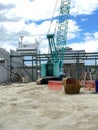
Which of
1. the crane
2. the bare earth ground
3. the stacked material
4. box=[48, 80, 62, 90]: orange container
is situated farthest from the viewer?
the crane

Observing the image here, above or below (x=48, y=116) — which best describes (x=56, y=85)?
above

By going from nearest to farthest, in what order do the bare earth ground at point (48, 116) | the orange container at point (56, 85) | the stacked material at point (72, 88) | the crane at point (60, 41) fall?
1. the bare earth ground at point (48, 116)
2. the stacked material at point (72, 88)
3. the orange container at point (56, 85)
4. the crane at point (60, 41)

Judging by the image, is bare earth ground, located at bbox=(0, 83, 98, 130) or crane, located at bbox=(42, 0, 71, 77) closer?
bare earth ground, located at bbox=(0, 83, 98, 130)

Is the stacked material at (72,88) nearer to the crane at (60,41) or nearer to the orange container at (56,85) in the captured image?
the orange container at (56,85)

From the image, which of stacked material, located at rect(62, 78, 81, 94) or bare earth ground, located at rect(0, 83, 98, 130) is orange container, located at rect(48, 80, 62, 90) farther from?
bare earth ground, located at rect(0, 83, 98, 130)

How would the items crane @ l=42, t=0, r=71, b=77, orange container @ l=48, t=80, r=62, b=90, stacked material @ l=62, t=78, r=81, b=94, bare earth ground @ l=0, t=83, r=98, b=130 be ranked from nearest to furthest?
bare earth ground @ l=0, t=83, r=98, b=130 < stacked material @ l=62, t=78, r=81, b=94 < orange container @ l=48, t=80, r=62, b=90 < crane @ l=42, t=0, r=71, b=77

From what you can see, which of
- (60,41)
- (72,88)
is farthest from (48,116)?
(60,41)

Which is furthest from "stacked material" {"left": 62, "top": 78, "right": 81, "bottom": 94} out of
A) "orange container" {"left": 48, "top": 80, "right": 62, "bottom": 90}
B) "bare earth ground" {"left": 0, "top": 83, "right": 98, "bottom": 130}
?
"bare earth ground" {"left": 0, "top": 83, "right": 98, "bottom": 130}

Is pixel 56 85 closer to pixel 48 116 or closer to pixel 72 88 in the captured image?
pixel 72 88

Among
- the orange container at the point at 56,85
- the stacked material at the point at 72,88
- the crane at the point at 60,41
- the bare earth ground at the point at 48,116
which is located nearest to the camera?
the bare earth ground at the point at 48,116

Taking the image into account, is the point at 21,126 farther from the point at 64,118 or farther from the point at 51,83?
the point at 51,83

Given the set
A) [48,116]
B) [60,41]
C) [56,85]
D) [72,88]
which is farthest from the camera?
[60,41]

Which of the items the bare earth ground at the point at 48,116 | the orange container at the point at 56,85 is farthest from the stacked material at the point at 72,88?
the bare earth ground at the point at 48,116

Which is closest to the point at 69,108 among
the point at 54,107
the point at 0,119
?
the point at 54,107
